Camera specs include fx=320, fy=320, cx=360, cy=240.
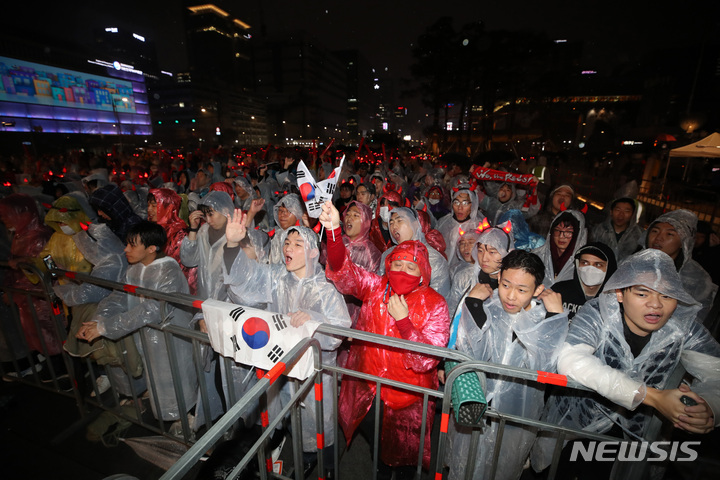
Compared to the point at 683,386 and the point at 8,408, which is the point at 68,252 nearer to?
the point at 8,408

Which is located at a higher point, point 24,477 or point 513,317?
point 513,317

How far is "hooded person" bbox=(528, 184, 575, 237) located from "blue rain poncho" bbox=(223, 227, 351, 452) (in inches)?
181

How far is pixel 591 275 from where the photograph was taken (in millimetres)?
2916

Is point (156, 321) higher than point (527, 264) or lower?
lower

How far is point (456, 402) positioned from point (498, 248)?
1751 millimetres

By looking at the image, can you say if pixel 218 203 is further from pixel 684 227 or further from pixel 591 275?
pixel 684 227

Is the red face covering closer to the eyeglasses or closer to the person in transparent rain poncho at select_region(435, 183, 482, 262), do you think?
the eyeglasses

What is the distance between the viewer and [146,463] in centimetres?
289

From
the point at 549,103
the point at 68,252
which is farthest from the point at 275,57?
the point at 68,252

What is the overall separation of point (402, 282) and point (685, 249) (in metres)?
3.65

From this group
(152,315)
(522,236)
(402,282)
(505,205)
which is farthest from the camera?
(505,205)

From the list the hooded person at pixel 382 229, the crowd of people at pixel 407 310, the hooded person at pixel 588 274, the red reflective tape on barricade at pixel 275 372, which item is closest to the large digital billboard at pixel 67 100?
the crowd of people at pixel 407 310

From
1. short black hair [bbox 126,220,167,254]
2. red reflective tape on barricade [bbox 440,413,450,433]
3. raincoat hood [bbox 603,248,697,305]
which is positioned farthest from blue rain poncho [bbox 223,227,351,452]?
raincoat hood [bbox 603,248,697,305]

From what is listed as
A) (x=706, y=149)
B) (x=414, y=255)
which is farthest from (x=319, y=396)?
(x=706, y=149)
